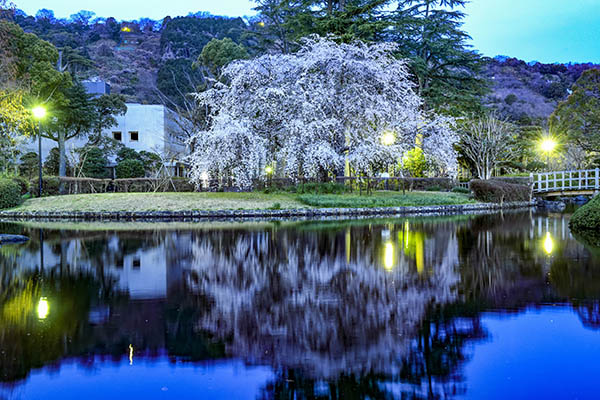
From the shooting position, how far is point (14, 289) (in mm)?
6953

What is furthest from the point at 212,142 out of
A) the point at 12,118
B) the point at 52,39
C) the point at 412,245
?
the point at 52,39

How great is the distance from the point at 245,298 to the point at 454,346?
267cm

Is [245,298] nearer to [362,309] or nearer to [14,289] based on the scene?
[362,309]

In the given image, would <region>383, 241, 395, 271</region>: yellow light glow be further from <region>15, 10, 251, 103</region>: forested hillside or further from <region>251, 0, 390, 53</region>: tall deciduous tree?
<region>15, 10, 251, 103</region>: forested hillside

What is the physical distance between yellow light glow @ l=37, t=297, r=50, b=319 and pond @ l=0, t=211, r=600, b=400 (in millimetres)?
40

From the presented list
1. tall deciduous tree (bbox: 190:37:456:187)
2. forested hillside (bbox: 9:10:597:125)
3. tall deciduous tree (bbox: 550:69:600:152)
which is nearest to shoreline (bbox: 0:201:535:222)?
tall deciduous tree (bbox: 190:37:456:187)

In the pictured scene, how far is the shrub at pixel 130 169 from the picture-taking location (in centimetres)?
3546

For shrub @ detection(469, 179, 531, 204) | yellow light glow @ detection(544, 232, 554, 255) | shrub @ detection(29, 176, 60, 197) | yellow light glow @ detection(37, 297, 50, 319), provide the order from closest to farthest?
yellow light glow @ detection(37, 297, 50, 319) → yellow light glow @ detection(544, 232, 554, 255) → shrub @ detection(29, 176, 60, 197) → shrub @ detection(469, 179, 531, 204)

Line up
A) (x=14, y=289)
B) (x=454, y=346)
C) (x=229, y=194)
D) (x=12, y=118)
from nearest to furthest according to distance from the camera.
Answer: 1. (x=454, y=346)
2. (x=14, y=289)
3. (x=12, y=118)
4. (x=229, y=194)

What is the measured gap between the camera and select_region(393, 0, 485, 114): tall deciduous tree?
34531 mm

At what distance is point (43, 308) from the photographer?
19.3ft

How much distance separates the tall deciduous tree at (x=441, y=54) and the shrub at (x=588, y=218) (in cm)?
2033

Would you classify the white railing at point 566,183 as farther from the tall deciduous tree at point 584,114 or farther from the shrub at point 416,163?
the shrub at point 416,163

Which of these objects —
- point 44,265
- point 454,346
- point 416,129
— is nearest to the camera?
point 454,346
